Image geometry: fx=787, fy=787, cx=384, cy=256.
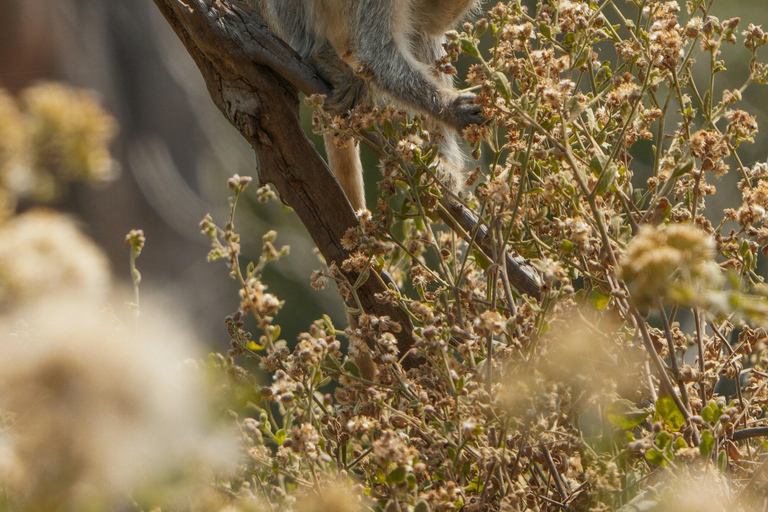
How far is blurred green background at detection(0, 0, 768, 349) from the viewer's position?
5691mm

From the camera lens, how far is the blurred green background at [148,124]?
5691mm

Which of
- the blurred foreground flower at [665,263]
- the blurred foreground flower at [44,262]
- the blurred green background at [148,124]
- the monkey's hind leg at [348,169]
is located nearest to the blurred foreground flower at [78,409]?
the blurred foreground flower at [44,262]

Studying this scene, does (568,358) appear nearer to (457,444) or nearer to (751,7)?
(457,444)

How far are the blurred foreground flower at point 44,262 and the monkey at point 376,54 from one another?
133 cm

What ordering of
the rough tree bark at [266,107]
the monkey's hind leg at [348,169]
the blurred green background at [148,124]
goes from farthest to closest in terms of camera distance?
the blurred green background at [148,124] → the monkey's hind leg at [348,169] → the rough tree bark at [266,107]

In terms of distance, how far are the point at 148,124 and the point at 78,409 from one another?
5979 mm

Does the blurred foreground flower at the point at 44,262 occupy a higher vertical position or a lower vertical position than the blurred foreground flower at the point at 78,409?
higher

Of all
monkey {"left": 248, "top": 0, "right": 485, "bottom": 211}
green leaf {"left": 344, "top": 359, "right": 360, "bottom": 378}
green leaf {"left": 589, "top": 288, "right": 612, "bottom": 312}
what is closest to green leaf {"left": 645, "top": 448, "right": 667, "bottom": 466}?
green leaf {"left": 589, "top": 288, "right": 612, "bottom": 312}

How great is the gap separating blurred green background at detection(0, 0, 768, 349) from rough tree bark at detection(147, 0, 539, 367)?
3757mm

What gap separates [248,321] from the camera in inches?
263

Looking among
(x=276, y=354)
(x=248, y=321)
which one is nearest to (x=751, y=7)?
(x=248, y=321)

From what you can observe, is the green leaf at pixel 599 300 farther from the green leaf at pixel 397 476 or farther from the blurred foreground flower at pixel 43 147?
the blurred foreground flower at pixel 43 147

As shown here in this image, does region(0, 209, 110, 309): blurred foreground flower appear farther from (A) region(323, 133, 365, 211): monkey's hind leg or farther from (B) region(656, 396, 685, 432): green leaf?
(A) region(323, 133, 365, 211): monkey's hind leg

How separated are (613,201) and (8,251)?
35.8 inches
